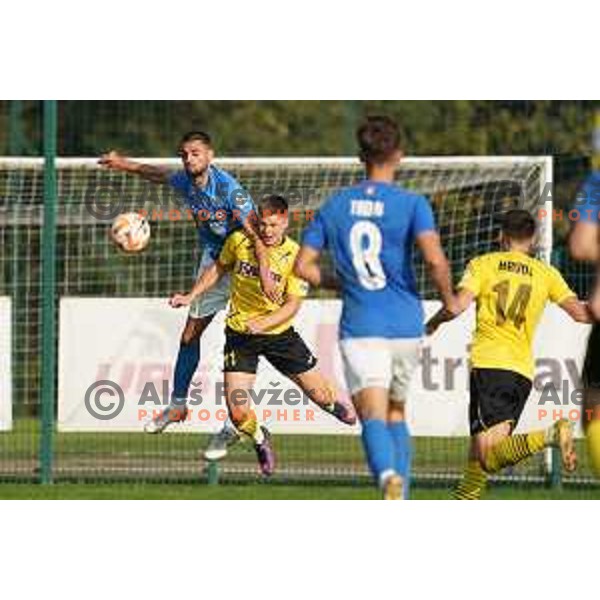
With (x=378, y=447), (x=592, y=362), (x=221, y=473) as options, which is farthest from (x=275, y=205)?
(x=592, y=362)

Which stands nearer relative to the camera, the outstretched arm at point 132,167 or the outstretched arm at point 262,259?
the outstretched arm at point 132,167

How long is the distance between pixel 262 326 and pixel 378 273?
433 cm

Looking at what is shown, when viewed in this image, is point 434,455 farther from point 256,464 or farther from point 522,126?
point 522,126

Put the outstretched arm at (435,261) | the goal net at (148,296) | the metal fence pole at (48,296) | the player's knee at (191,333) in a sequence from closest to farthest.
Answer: the outstretched arm at (435,261) < the player's knee at (191,333) < the metal fence pole at (48,296) < the goal net at (148,296)

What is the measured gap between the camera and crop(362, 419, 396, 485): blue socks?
13.3 metres

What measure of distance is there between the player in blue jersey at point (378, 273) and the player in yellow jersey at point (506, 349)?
208 centimetres

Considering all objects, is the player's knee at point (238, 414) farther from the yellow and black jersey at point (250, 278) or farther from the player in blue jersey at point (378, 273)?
the player in blue jersey at point (378, 273)

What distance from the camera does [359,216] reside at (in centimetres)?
1357

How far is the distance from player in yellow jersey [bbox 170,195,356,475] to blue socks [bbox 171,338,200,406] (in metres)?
0.61

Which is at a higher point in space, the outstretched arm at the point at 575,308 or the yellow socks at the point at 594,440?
the outstretched arm at the point at 575,308

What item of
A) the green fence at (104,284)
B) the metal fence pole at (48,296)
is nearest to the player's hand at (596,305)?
the green fence at (104,284)

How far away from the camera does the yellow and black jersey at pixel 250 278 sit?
1789 centimetres
